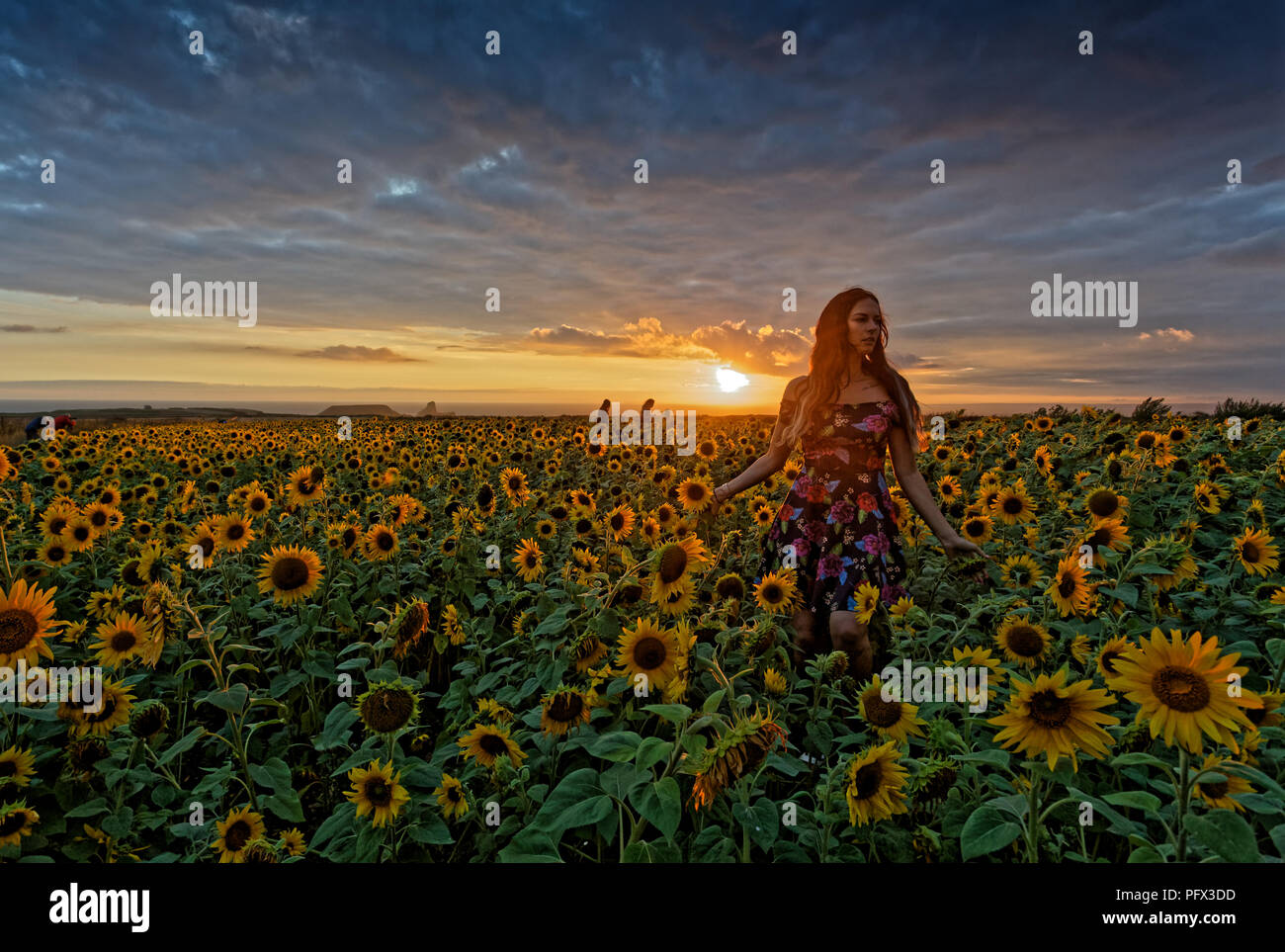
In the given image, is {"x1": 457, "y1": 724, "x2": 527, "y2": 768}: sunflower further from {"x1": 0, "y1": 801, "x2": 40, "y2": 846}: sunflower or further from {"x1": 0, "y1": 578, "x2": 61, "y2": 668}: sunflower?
{"x1": 0, "y1": 578, "x2": 61, "y2": 668}: sunflower

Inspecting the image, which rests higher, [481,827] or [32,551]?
[32,551]

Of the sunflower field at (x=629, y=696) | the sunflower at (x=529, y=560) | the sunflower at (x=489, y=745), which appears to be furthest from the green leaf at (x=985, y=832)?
the sunflower at (x=529, y=560)

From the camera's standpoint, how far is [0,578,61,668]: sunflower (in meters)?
2.99

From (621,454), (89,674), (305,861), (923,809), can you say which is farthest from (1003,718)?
(621,454)

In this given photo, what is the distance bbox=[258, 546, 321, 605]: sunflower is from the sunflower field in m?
0.02

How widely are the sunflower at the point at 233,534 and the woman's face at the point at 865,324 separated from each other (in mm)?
5903

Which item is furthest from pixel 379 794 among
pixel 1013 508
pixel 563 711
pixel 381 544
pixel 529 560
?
pixel 1013 508

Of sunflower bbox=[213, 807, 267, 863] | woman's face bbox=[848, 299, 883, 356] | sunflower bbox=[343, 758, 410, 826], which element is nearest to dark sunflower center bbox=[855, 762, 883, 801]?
sunflower bbox=[343, 758, 410, 826]

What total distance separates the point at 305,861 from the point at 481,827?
2.45 feet

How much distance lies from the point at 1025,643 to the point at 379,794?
337cm

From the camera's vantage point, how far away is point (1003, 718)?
7.20 feet

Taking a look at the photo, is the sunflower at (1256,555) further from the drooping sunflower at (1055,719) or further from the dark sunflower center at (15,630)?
the dark sunflower center at (15,630)

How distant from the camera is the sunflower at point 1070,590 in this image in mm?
4008

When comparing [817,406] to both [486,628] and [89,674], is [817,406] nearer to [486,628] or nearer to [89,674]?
[486,628]
